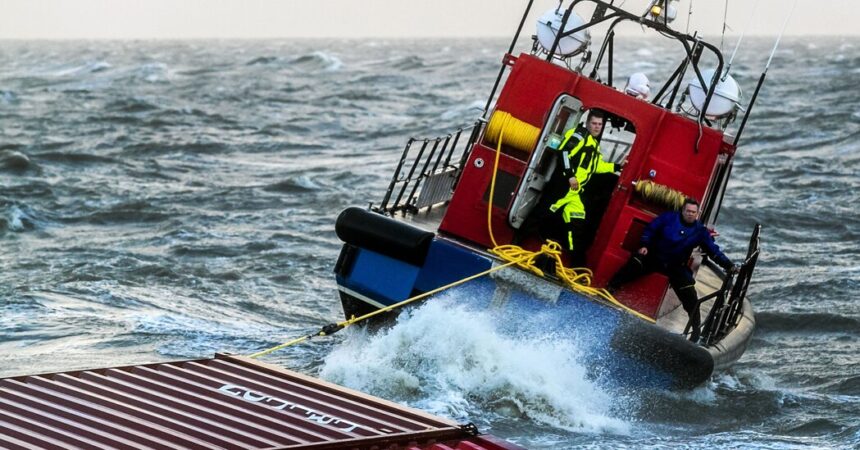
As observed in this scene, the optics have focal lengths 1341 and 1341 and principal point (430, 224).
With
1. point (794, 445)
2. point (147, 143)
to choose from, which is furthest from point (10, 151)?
point (794, 445)

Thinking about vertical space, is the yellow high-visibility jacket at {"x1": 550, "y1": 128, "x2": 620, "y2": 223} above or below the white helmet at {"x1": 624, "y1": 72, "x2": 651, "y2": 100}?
below

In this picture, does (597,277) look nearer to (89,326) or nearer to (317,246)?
(89,326)

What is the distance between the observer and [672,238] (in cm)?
1170

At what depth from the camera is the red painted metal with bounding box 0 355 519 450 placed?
25.4ft

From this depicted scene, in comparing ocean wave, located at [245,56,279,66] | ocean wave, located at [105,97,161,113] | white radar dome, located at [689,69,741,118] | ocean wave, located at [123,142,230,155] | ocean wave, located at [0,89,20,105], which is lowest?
ocean wave, located at [0,89,20,105]

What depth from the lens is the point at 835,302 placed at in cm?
1691

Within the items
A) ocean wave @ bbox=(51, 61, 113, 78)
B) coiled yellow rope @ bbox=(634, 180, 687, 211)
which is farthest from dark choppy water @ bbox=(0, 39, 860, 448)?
ocean wave @ bbox=(51, 61, 113, 78)

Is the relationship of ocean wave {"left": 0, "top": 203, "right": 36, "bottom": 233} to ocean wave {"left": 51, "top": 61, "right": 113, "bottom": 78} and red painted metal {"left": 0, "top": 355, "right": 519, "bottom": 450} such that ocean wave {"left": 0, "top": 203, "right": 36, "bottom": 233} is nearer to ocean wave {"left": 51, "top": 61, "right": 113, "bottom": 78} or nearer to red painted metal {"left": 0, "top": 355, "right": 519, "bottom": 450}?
red painted metal {"left": 0, "top": 355, "right": 519, "bottom": 450}

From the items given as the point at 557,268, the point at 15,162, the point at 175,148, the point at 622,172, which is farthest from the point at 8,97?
the point at 557,268

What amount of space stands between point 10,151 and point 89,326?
594 inches

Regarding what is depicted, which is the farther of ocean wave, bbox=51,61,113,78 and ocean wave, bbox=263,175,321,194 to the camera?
ocean wave, bbox=51,61,113,78

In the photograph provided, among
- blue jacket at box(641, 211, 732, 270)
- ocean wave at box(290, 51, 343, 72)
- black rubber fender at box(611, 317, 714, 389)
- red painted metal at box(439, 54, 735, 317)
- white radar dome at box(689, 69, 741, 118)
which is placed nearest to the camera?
black rubber fender at box(611, 317, 714, 389)

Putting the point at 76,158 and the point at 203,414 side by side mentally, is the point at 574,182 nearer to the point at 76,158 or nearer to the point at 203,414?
the point at 203,414

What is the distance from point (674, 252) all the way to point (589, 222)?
890 millimetres
